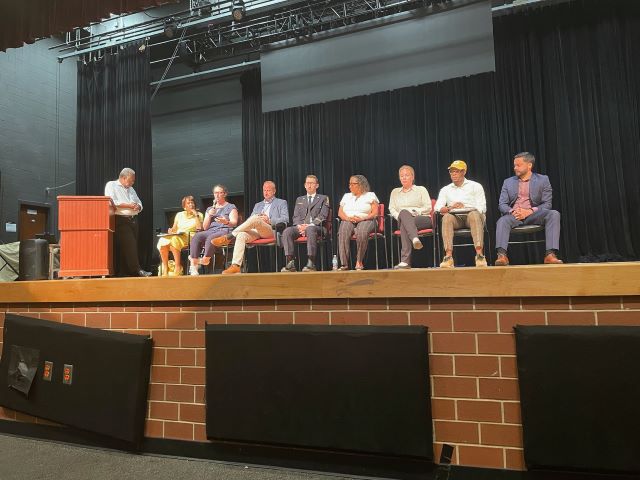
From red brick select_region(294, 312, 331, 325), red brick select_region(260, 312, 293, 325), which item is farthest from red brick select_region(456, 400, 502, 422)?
red brick select_region(260, 312, 293, 325)

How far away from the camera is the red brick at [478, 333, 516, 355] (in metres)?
1.35

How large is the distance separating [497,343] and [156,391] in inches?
47.2

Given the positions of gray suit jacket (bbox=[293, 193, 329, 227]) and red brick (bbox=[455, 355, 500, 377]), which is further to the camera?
gray suit jacket (bbox=[293, 193, 329, 227])

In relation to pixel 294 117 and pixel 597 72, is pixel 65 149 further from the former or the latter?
pixel 597 72

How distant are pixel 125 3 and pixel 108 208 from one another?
126cm

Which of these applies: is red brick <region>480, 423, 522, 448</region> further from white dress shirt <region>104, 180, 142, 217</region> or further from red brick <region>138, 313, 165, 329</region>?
white dress shirt <region>104, 180, 142, 217</region>

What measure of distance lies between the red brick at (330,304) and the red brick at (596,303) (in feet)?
2.21

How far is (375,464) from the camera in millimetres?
1426

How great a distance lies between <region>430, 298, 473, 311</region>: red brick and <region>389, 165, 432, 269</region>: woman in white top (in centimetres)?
192

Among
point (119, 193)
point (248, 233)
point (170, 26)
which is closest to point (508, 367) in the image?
point (248, 233)

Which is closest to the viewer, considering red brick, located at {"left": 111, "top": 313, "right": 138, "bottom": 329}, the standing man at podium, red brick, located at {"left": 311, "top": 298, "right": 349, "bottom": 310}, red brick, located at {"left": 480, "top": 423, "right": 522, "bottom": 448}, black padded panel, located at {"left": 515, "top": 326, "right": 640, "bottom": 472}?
black padded panel, located at {"left": 515, "top": 326, "right": 640, "bottom": 472}

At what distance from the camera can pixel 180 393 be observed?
1.67 m

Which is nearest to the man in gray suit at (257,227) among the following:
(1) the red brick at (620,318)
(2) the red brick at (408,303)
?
(2) the red brick at (408,303)

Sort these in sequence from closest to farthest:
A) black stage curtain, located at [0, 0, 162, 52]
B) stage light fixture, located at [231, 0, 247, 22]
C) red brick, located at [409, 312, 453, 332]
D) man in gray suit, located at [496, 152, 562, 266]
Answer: red brick, located at [409, 312, 453, 332]
black stage curtain, located at [0, 0, 162, 52]
man in gray suit, located at [496, 152, 562, 266]
stage light fixture, located at [231, 0, 247, 22]
